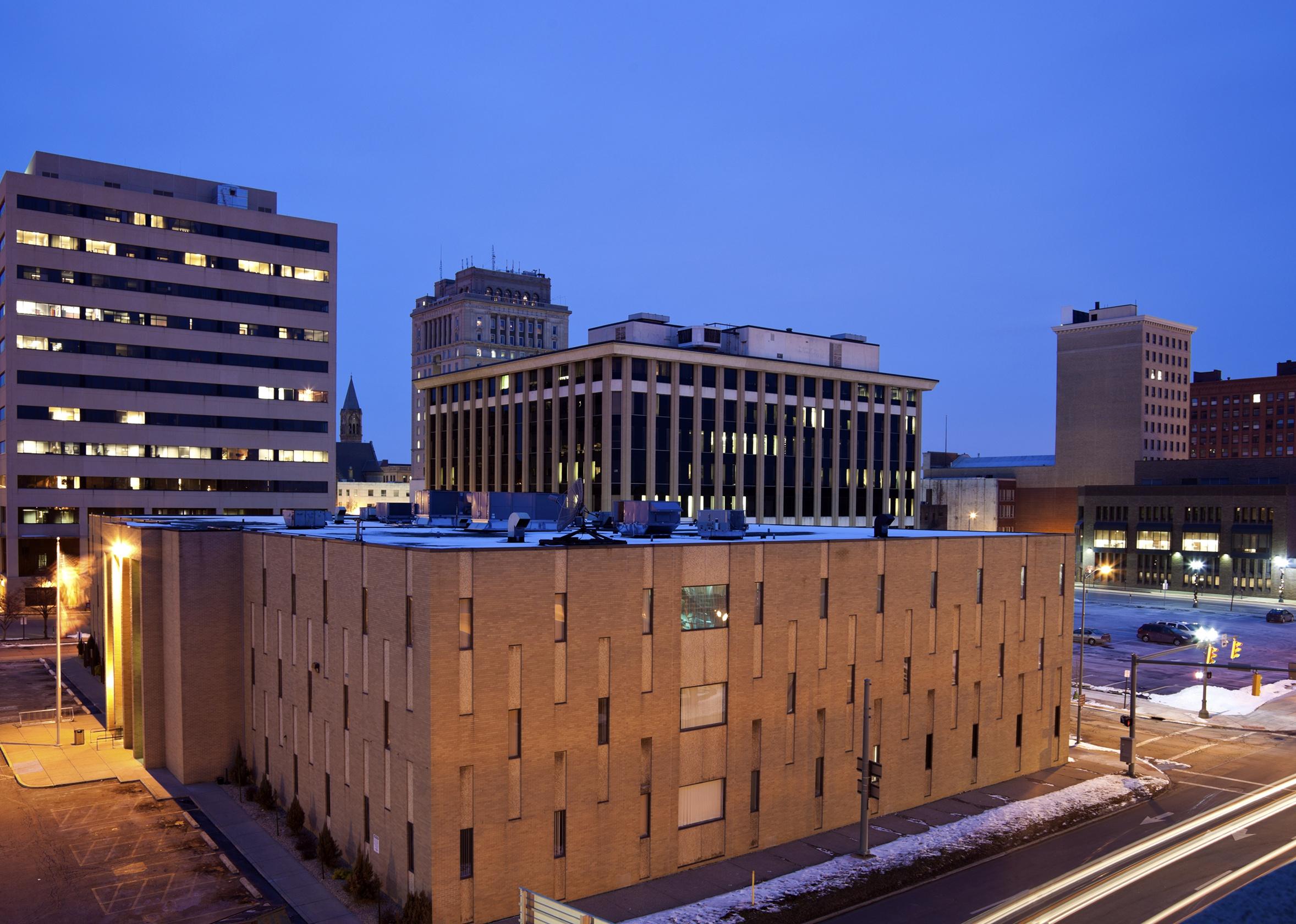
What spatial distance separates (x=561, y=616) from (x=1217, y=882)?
73.7 ft

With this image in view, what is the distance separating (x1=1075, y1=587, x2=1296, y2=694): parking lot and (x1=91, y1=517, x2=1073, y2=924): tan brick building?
2904 centimetres

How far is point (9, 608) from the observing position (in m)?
73.9

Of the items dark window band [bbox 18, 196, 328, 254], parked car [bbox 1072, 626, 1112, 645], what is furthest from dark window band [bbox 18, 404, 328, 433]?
parked car [bbox 1072, 626, 1112, 645]

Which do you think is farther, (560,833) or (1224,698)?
(1224,698)

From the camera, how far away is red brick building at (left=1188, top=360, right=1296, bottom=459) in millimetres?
178125

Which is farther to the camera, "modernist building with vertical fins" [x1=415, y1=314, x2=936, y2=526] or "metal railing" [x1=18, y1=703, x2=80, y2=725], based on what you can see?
"modernist building with vertical fins" [x1=415, y1=314, x2=936, y2=526]

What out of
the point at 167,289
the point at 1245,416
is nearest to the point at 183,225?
the point at 167,289

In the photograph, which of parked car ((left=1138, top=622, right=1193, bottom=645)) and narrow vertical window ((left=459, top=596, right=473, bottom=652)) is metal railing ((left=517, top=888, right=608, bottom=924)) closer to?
narrow vertical window ((left=459, top=596, right=473, bottom=652))

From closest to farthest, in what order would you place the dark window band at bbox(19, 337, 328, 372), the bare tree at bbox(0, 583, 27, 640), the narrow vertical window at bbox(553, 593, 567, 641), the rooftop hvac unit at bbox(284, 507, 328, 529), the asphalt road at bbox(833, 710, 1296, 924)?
the asphalt road at bbox(833, 710, 1296, 924), the narrow vertical window at bbox(553, 593, 567, 641), the rooftop hvac unit at bbox(284, 507, 328, 529), the bare tree at bbox(0, 583, 27, 640), the dark window band at bbox(19, 337, 328, 372)

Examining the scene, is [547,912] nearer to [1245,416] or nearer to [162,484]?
[162,484]

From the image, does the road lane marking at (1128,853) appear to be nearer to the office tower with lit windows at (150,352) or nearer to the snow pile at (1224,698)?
the snow pile at (1224,698)

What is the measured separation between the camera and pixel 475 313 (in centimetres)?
17550

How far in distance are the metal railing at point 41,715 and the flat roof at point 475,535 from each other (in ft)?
34.6

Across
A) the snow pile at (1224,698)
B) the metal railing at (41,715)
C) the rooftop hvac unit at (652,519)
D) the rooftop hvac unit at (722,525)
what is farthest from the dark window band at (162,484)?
the snow pile at (1224,698)
